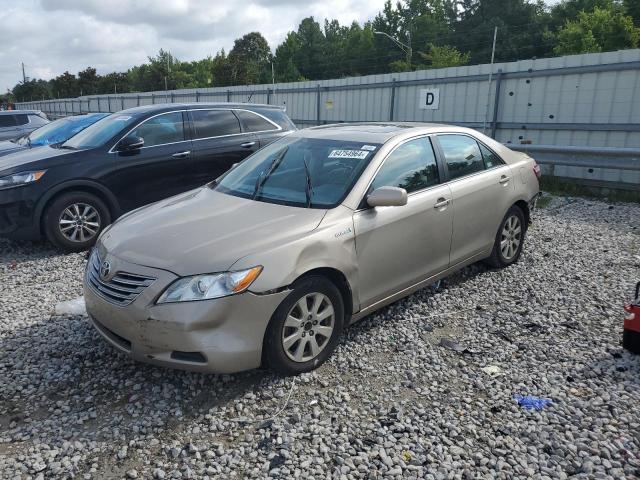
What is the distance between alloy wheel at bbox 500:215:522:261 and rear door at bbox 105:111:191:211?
4.32 m

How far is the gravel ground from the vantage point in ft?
8.82

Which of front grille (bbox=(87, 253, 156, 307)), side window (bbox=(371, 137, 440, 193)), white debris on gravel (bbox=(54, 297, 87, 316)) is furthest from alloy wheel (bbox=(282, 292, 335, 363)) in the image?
white debris on gravel (bbox=(54, 297, 87, 316))

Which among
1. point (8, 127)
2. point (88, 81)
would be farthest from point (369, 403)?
point (88, 81)

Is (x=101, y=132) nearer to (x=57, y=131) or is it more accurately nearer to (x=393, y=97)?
(x=57, y=131)

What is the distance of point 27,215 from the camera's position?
237 inches

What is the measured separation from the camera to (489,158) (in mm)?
5172

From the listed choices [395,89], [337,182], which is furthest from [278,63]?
[337,182]

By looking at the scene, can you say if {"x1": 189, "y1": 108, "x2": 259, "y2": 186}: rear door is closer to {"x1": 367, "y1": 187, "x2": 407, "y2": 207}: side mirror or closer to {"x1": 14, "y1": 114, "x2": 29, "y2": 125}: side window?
{"x1": 367, "y1": 187, "x2": 407, "y2": 207}: side mirror

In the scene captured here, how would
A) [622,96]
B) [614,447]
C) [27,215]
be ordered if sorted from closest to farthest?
[614,447] → [27,215] → [622,96]

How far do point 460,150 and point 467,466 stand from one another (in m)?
3.06

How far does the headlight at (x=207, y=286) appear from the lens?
299cm

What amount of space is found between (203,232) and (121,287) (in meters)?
0.63

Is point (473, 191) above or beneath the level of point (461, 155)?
beneath

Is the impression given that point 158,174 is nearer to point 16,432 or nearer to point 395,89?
point 16,432
